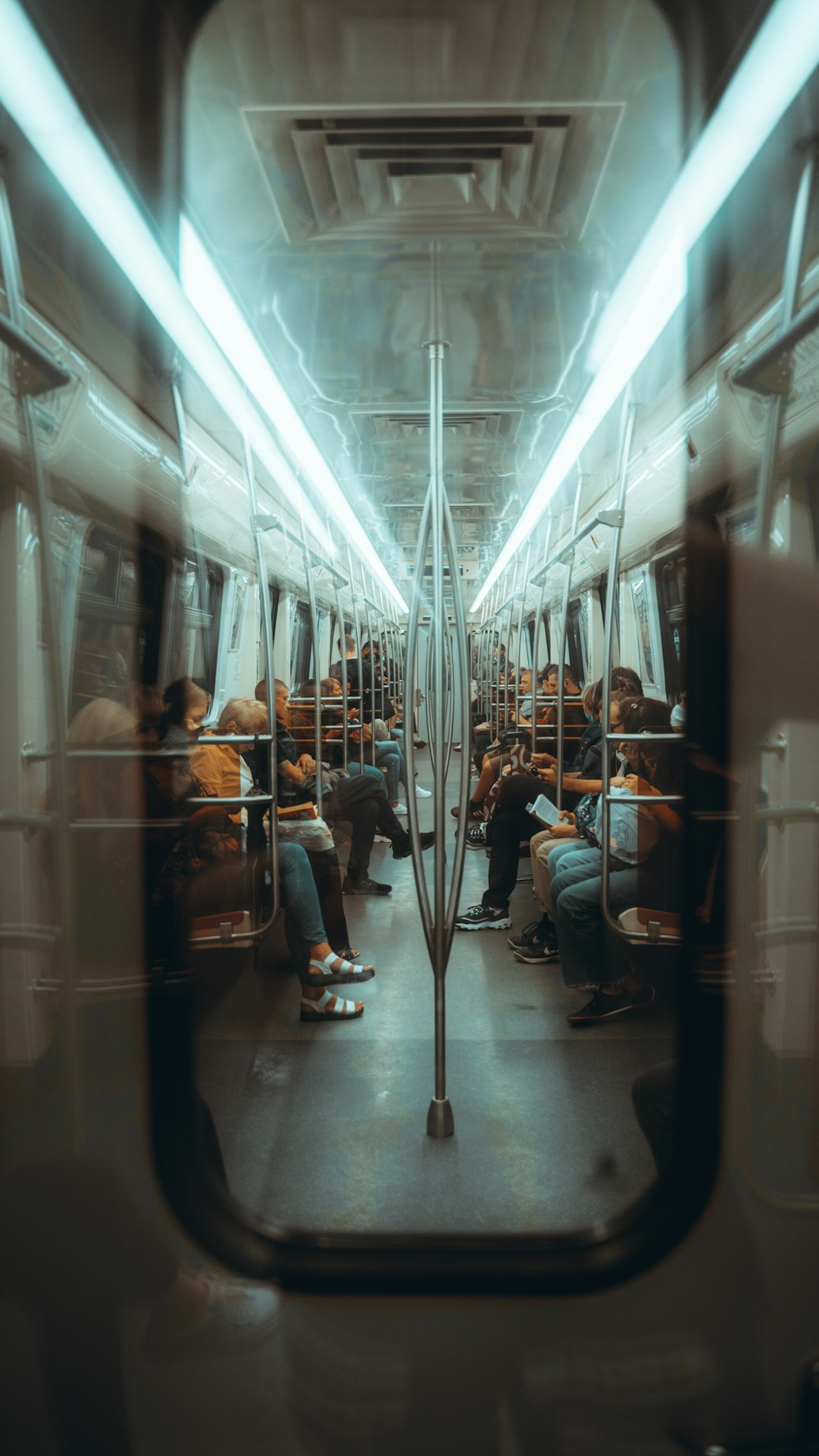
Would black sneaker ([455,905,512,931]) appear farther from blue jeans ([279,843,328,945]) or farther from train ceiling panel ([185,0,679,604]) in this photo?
train ceiling panel ([185,0,679,604])

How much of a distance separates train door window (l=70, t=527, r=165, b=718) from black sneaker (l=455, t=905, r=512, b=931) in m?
2.05

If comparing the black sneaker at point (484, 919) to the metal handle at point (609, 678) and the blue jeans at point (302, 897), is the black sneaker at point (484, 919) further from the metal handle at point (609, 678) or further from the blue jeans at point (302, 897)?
the metal handle at point (609, 678)

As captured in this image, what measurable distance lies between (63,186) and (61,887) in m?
1.31

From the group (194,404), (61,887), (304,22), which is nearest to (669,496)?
(194,404)

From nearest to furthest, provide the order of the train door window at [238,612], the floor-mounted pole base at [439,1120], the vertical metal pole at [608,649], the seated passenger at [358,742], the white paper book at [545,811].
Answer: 1. the floor-mounted pole base at [439,1120]
2. the vertical metal pole at [608,649]
3. the white paper book at [545,811]
4. the train door window at [238,612]
5. the seated passenger at [358,742]

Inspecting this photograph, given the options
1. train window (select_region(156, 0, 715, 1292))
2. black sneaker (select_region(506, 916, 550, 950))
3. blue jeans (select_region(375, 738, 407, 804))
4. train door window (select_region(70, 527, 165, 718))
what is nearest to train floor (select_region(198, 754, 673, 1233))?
train window (select_region(156, 0, 715, 1292))

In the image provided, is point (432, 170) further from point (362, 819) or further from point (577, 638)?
point (362, 819)

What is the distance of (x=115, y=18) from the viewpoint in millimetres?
1304

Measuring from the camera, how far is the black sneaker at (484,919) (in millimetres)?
3943

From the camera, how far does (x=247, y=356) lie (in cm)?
243

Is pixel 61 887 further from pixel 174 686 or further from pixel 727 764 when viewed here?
pixel 727 764

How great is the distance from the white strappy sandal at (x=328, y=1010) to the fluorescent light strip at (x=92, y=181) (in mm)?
2053

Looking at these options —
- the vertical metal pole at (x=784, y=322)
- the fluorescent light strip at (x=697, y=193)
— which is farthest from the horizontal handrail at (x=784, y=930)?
the fluorescent light strip at (x=697, y=193)

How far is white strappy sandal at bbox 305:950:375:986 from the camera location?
305 centimetres
